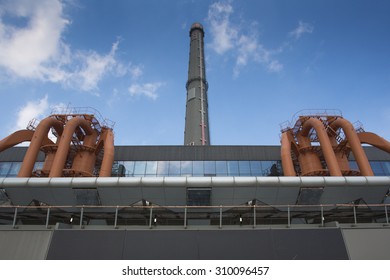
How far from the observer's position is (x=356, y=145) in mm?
27656

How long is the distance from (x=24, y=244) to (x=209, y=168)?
864 inches

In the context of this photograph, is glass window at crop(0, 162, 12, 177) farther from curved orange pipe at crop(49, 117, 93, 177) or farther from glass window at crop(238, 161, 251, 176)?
glass window at crop(238, 161, 251, 176)

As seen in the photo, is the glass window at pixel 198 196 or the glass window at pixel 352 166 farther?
the glass window at pixel 352 166

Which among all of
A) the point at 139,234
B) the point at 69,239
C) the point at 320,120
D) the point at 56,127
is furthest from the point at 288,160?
the point at 56,127

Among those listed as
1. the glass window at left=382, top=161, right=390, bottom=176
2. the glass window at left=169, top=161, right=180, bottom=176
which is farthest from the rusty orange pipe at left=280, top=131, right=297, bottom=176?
the glass window at left=382, top=161, right=390, bottom=176

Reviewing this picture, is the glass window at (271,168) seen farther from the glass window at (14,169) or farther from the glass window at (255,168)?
the glass window at (14,169)

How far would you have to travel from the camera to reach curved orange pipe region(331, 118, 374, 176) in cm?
2625

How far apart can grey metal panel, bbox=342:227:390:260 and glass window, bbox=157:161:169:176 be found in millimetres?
21972

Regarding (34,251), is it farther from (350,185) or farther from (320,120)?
(320,120)

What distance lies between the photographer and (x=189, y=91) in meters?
60.7

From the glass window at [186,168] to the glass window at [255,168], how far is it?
290 inches

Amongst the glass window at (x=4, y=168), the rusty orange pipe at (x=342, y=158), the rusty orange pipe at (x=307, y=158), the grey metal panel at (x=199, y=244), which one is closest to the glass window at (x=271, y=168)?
the rusty orange pipe at (x=307, y=158)

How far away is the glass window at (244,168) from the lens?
33781mm
